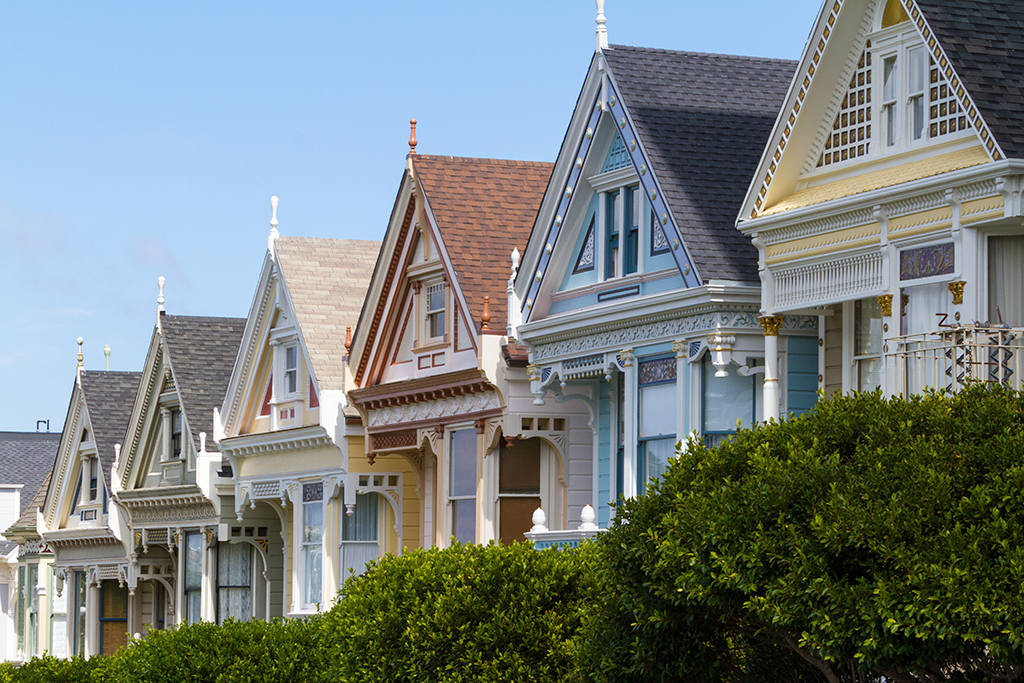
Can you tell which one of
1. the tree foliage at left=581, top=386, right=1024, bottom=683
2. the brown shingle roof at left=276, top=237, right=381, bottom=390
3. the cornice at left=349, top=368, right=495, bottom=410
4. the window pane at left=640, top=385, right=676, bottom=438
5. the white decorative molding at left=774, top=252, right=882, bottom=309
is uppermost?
the brown shingle roof at left=276, top=237, right=381, bottom=390

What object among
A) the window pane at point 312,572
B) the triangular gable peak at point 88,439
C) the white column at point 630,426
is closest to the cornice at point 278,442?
the window pane at point 312,572

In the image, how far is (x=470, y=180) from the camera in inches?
1163

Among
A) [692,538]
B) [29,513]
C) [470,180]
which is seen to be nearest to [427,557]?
[692,538]

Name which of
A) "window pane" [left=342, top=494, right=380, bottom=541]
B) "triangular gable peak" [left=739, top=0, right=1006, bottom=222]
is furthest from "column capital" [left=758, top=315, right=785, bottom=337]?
"window pane" [left=342, top=494, right=380, bottom=541]

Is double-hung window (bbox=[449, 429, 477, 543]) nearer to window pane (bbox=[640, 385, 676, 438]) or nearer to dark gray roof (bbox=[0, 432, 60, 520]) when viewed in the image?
window pane (bbox=[640, 385, 676, 438])

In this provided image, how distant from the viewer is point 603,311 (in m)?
24.0

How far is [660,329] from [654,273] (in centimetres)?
80

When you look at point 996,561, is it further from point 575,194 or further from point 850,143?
point 575,194

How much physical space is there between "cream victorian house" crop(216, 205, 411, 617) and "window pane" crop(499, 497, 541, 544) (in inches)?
162

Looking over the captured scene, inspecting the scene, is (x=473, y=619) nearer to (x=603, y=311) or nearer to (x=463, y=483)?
(x=603, y=311)

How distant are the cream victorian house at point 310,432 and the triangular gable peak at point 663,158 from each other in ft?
23.0

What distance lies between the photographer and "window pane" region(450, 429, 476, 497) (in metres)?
28.2

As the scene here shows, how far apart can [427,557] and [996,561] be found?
9091 millimetres

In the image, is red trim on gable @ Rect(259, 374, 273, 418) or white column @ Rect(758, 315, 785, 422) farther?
red trim on gable @ Rect(259, 374, 273, 418)
